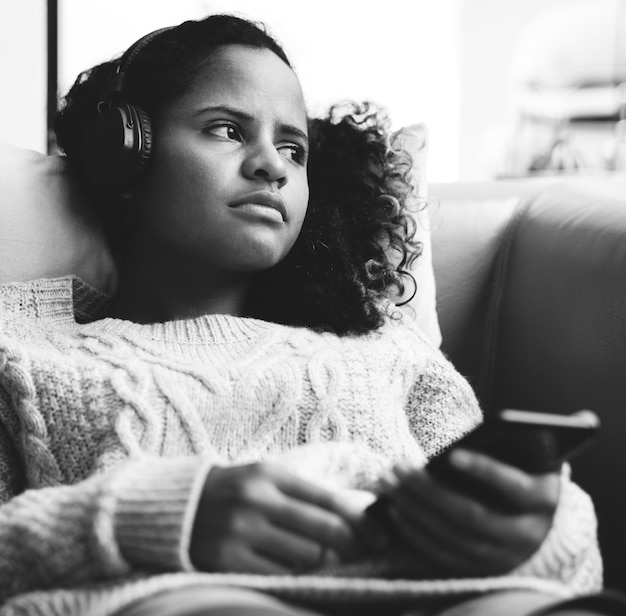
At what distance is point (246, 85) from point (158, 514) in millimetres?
568

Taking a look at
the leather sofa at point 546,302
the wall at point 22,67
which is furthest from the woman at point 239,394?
the wall at point 22,67

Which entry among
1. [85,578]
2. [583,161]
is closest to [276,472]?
[85,578]

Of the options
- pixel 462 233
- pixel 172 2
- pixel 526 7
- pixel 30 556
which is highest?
pixel 526 7

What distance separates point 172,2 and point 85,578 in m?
1.46

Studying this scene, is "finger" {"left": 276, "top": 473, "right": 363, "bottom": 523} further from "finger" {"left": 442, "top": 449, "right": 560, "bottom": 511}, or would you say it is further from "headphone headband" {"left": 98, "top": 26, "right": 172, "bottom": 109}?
"headphone headband" {"left": 98, "top": 26, "right": 172, "bottom": 109}

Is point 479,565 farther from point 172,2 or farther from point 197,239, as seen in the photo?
point 172,2

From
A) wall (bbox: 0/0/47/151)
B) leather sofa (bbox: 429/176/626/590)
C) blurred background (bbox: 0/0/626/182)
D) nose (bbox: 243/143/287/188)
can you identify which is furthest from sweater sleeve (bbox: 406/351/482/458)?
wall (bbox: 0/0/47/151)

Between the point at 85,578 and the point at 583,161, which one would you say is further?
the point at 583,161

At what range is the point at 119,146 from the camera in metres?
0.93

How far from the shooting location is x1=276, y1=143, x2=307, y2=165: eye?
102 cm

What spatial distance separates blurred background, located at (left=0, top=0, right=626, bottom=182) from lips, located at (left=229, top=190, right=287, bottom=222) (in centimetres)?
31

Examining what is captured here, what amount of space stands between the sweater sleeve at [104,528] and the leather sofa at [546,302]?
581 millimetres

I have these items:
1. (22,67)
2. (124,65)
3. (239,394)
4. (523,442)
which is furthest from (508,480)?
(22,67)

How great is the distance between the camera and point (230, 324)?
935 millimetres
